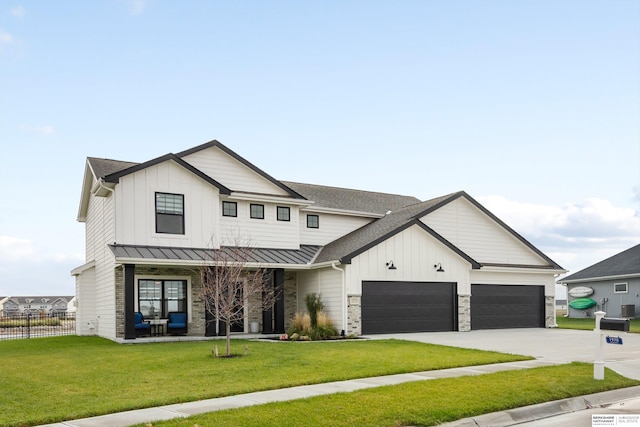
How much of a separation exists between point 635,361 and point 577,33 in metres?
10.0

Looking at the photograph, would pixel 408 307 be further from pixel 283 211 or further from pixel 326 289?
pixel 283 211

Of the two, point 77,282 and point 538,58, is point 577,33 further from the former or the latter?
point 77,282

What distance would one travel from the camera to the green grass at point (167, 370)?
10.1 meters

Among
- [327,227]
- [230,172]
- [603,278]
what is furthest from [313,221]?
[603,278]

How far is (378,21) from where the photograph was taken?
20375mm

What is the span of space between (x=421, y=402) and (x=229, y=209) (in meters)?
17.7

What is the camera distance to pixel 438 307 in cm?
2659

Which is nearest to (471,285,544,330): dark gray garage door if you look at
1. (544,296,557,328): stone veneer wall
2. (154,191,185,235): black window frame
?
(544,296,557,328): stone veneer wall

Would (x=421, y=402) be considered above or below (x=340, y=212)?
below

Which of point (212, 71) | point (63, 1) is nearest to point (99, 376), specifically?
point (63, 1)

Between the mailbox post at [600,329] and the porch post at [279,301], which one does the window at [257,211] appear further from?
the mailbox post at [600,329]

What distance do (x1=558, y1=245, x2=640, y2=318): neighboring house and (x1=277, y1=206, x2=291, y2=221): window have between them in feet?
70.3

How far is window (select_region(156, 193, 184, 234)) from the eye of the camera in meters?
23.9

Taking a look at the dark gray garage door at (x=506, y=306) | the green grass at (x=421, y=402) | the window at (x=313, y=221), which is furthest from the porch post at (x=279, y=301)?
the green grass at (x=421, y=402)
